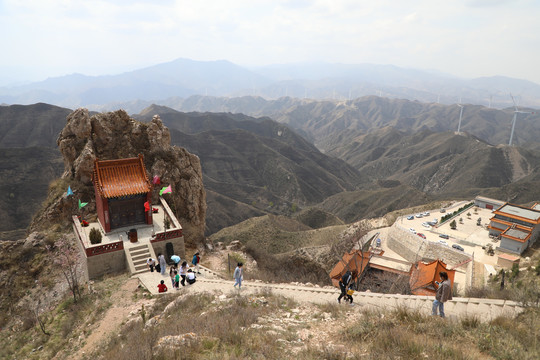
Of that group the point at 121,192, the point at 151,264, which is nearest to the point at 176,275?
the point at 151,264

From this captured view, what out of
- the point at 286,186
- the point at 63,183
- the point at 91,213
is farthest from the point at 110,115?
the point at 286,186

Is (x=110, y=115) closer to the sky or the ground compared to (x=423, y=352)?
closer to the sky

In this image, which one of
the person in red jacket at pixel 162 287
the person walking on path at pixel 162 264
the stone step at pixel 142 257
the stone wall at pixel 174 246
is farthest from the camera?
the stone wall at pixel 174 246

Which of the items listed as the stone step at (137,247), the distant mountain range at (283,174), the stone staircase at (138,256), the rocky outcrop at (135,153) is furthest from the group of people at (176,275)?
the distant mountain range at (283,174)

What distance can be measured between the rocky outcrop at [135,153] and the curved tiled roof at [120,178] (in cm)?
648

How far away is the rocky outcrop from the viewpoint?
35.1 meters

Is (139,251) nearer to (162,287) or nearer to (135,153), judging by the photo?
(162,287)

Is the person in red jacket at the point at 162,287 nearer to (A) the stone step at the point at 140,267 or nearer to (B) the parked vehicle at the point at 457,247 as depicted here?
(A) the stone step at the point at 140,267

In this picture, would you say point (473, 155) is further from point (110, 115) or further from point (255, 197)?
point (110, 115)

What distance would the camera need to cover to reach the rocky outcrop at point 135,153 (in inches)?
1382

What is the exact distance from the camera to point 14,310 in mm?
23688

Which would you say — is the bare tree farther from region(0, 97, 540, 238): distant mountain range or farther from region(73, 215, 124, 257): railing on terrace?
region(0, 97, 540, 238): distant mountain range

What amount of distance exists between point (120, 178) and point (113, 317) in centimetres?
1428

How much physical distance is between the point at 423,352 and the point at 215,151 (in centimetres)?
13899
